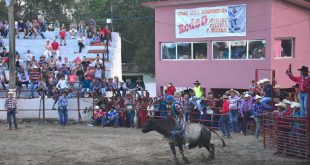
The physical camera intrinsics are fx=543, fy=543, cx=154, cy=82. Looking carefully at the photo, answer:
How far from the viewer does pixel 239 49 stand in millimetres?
26531

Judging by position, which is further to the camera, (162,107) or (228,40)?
(228,40)

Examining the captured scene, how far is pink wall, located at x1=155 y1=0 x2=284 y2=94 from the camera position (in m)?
25.6

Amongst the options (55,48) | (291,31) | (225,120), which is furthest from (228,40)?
(55,48)

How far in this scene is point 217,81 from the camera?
27.2 meters

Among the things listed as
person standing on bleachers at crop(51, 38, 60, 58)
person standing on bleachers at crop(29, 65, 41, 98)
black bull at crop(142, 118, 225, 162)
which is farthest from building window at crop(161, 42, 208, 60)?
black bull at crop(142, 118, 225, 162)

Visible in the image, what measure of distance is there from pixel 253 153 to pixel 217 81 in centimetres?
1273

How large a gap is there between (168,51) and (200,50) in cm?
205

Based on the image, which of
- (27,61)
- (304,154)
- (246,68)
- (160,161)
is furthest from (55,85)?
(304,154)

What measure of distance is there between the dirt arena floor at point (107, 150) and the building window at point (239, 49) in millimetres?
7923

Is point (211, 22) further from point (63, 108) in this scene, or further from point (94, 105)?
point (63, 108)

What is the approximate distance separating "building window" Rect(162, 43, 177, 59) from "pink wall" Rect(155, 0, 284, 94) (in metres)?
0.27

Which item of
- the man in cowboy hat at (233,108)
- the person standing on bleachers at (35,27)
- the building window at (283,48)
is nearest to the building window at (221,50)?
the building window at (283,48)

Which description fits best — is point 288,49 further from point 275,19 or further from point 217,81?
point 217,81

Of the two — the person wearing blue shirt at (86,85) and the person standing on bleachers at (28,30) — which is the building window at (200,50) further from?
the person standing on bleachers at (28,30)
